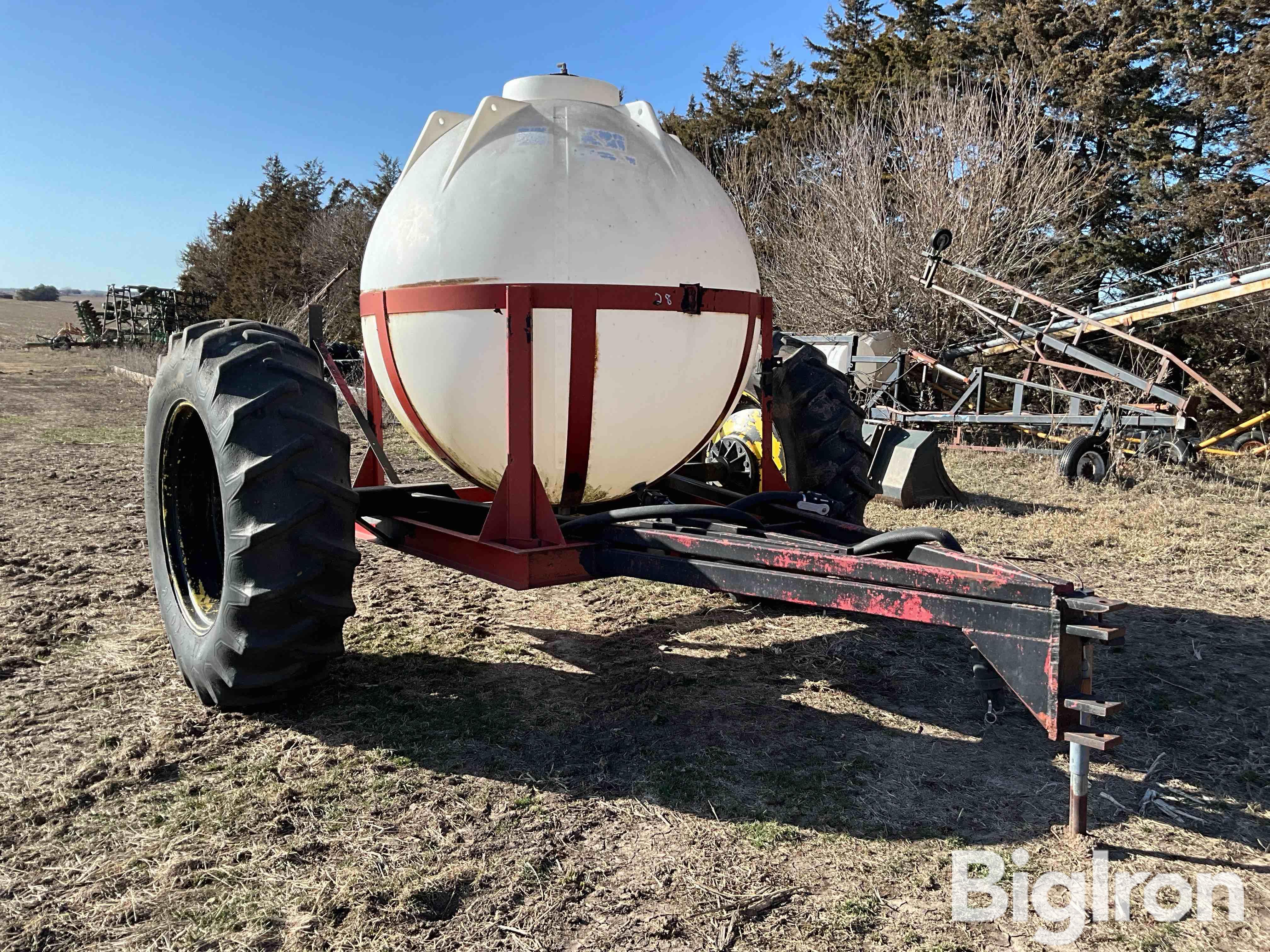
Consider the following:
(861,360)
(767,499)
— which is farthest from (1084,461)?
(767,499)

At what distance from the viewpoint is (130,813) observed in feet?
9.27

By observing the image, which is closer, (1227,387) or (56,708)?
(56,708)

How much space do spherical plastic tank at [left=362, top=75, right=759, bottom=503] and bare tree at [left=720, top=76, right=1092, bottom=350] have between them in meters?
13.3

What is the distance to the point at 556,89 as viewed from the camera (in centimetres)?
389

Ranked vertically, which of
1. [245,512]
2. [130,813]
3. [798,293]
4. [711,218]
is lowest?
[130,813]

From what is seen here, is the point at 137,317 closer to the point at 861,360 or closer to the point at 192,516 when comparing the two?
the point at 861,360

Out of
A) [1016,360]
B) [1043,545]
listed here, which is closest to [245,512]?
[1043,545]

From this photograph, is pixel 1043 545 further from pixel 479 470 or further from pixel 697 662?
pixel 479 470

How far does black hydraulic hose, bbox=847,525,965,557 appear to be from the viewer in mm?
3047

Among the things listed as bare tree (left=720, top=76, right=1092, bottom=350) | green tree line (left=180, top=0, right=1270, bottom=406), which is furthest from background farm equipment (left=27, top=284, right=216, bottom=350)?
bare tree (left=720, top=76, right=1092, bottom=350)

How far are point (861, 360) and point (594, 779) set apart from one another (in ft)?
30.9

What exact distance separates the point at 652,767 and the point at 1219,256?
59.1ft

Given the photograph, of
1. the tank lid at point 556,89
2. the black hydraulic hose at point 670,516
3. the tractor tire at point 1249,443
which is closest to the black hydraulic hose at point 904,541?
the black hydraulic hose at point 670,516

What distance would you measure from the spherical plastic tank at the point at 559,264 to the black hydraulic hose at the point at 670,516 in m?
0.28
